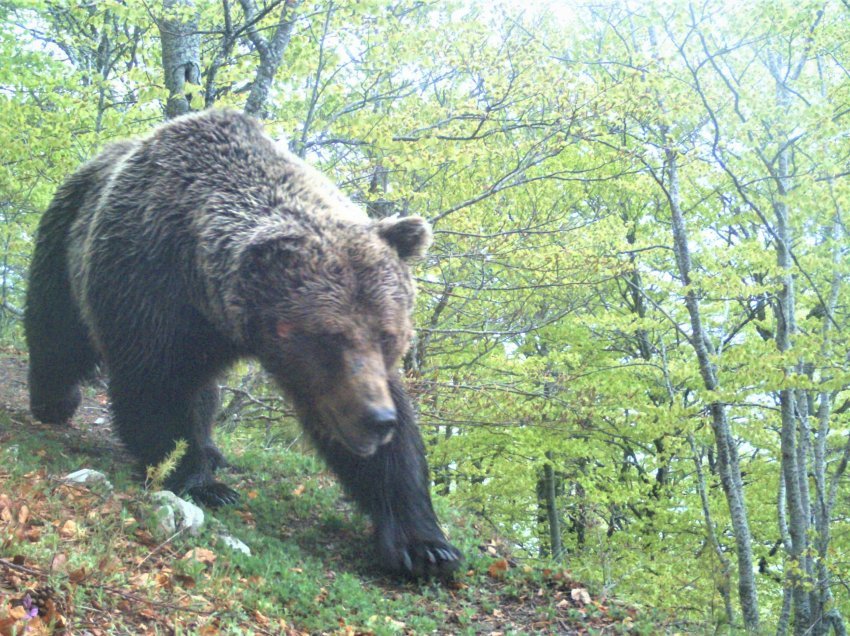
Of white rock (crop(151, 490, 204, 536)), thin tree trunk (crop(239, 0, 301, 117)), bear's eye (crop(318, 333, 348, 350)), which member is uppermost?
thin tree trunk (crop(239, 0, 301, 117))

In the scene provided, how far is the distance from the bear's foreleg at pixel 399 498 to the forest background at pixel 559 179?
1399 millimetres

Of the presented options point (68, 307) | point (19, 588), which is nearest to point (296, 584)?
point (19, 588)

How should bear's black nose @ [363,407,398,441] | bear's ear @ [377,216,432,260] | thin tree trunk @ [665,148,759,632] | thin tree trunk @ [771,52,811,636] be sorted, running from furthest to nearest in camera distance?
thin tree trunk @ [771,52,811,636]
thin tree trunk @ [665,148,759,632]
bear's ear @ [377,216,432,260]
bear's black nose @ [363,407,398,441]

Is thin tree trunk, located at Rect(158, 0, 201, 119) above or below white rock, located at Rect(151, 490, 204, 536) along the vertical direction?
above

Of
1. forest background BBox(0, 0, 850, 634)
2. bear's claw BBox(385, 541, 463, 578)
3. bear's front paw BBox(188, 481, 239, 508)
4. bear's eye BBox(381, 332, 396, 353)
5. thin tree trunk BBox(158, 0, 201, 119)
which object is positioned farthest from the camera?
forest background BBox(0, 0, 850, 634)

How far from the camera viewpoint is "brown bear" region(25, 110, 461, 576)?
460cm

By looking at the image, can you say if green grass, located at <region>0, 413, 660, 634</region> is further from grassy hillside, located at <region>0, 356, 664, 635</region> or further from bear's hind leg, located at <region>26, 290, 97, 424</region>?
bear's hind leg, located at <region>26, 290, 97, 424</region>

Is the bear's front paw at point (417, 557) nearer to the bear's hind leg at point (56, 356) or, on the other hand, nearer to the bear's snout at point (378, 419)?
the bear's snout at point (378, 419)

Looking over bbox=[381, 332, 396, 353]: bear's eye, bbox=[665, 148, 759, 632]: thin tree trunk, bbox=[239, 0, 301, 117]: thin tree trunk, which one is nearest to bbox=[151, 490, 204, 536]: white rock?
bbox=[381, 332, 396, 353]: bear's eye

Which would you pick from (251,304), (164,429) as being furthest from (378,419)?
(164,429)

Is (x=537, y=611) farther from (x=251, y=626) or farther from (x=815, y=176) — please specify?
(x=815, y=176)

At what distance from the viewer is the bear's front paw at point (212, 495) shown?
18.7ft

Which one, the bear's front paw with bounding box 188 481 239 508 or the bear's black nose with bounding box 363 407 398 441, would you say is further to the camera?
the bear's front paw with bounding box 188 481 239 508

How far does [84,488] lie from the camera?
4695 mm
